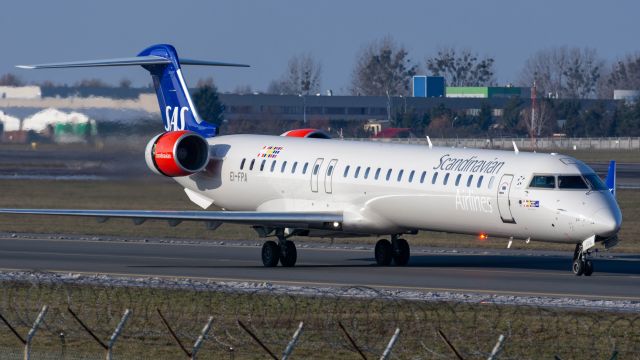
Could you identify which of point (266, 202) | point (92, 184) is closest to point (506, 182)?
point (266, 202)

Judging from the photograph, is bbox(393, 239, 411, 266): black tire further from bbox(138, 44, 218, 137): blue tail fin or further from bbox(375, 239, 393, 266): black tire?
bbox(138, 44, 218, 137): blue tail fin

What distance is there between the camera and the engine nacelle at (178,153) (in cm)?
3481

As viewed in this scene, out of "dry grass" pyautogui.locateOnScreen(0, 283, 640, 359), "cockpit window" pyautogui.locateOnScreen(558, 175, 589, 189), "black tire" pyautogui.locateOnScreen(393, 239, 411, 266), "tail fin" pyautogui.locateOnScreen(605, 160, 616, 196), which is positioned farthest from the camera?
"black tire" pyautogui.locateOnScreen(393, 239, 411, 266)

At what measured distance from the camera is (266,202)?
35.0 meters

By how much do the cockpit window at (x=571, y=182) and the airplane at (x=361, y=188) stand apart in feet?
0.07

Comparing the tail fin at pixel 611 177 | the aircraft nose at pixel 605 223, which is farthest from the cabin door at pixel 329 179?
the aircraft nose at pixel 605 223

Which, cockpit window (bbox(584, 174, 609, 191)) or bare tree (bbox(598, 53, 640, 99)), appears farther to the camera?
bare tree (bbox(598, 53, 640, 99))

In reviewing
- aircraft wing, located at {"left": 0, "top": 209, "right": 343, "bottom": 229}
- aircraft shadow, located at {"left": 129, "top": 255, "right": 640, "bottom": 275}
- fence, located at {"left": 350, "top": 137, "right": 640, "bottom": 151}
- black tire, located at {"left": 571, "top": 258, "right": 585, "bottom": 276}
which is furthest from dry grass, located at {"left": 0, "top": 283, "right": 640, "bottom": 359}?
fence, located at {"left": 350, "top": 137, "right": 640, "bottom": 151}

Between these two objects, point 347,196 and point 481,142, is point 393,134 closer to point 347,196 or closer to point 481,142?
point 481,142

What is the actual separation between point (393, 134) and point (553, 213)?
79685 mm

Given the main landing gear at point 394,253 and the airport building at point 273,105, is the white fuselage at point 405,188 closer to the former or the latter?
the main landing gear at point 394,253

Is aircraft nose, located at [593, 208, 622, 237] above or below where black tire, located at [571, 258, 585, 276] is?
above

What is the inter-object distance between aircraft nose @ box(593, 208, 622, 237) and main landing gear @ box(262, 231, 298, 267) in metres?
7.94

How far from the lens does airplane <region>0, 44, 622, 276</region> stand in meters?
28.7
